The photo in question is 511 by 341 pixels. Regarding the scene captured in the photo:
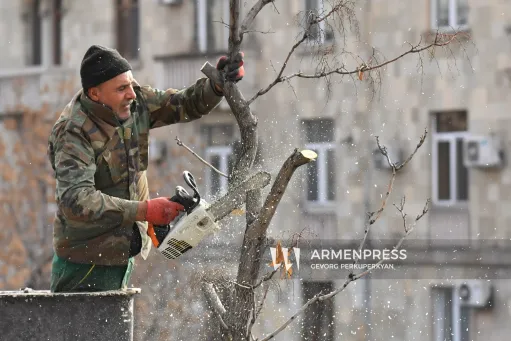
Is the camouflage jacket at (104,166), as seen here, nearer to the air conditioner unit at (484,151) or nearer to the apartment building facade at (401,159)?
the apartment building facade at (401,159)

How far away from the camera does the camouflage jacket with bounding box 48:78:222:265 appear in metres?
5.82

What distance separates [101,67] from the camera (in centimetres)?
605

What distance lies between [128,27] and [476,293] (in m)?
6.88

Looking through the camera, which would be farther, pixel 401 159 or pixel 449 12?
pixel 449 12

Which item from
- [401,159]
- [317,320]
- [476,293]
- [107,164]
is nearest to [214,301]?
[107,164]

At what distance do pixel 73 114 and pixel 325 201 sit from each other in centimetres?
1210

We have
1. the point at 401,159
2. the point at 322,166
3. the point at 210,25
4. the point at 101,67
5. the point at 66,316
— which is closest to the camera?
the point at 66,316

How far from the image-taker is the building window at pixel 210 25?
783 inches

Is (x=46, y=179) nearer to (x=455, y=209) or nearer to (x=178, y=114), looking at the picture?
(x=455, y=209)

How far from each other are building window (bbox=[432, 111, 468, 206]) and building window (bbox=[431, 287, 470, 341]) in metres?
1.09

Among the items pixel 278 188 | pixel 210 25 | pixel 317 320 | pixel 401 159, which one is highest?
pixel 210 25

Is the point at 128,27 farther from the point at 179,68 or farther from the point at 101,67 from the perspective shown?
the point at 101,67

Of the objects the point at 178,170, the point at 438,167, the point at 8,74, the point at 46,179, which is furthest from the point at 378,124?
the point at 8,74

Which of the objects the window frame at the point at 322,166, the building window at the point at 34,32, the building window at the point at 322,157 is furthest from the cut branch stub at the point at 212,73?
the building window at the point at 34,32
